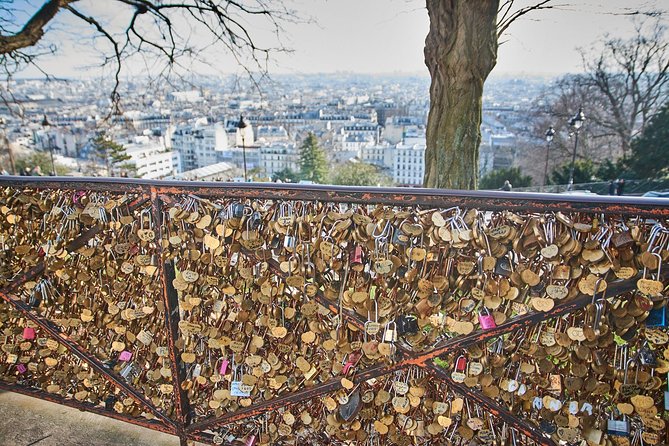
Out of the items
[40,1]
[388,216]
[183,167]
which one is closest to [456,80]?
[388,216]

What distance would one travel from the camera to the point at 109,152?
110ft

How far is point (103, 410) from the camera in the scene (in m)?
2.16

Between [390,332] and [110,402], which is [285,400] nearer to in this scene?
[390,332]

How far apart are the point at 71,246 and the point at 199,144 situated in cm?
6095

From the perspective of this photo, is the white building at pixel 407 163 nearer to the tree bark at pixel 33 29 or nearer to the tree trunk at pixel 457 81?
the tree bark at pixel 33 29

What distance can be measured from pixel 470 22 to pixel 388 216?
8.42ft

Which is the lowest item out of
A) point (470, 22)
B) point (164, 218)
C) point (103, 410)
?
point (103, 410)

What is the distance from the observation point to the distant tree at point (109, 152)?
106 ft

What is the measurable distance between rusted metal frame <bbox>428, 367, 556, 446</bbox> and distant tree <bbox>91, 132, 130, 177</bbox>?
3531 cm

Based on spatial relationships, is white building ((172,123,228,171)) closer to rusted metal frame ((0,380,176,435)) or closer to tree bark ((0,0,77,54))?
tree bark ((0,0,77,54))

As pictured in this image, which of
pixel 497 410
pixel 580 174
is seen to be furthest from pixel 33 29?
pixel 580 174

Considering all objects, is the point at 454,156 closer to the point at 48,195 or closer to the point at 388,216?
the point at 388,216

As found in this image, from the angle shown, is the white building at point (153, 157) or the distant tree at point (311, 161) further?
the white building at point (153, 157)

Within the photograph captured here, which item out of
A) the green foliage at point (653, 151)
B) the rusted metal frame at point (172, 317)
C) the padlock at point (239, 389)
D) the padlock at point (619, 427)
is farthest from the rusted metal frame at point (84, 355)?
the green foliage at point (653, 151)
